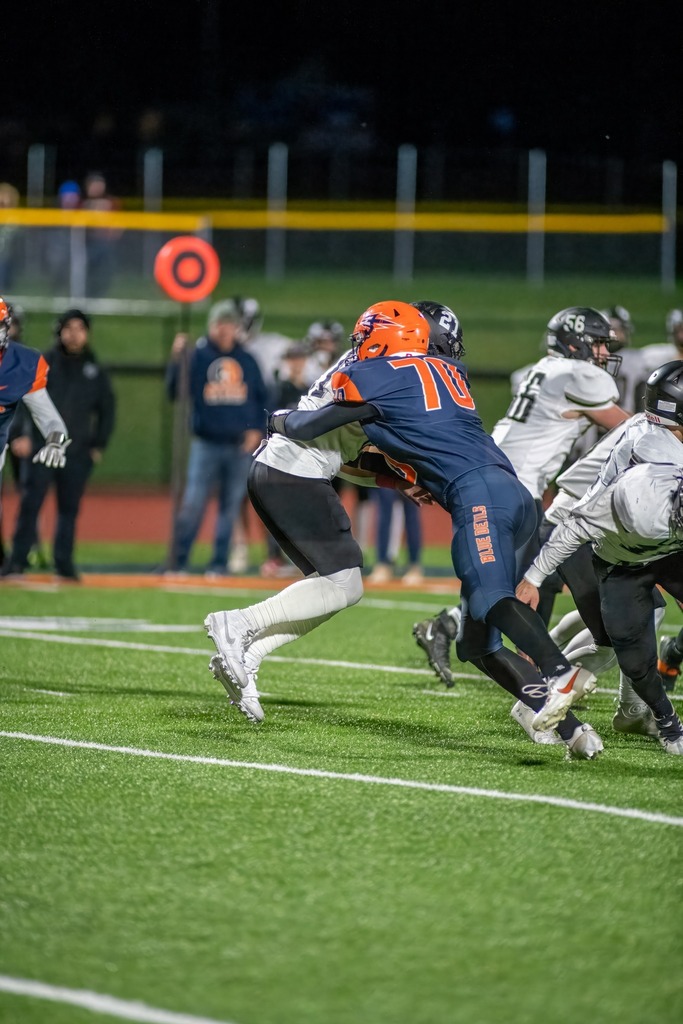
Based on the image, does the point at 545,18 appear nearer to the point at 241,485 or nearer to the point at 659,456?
the point at 241,485

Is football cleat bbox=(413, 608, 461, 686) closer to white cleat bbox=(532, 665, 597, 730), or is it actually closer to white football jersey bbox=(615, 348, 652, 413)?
white cleat bbox=(532, 665, 597, 730)

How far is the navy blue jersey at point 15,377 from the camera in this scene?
7.97 meters

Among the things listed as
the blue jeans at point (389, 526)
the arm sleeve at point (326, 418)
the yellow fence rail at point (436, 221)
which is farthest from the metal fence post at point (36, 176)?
the arm sleeve at point (326, 418)

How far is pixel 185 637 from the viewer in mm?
9852

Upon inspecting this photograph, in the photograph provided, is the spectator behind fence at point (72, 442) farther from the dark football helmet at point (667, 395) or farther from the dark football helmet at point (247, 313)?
the dark football helmet at point (667, 395)

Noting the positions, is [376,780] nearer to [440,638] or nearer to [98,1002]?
[98,1002]

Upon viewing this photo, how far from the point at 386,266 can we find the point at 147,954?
2633cm

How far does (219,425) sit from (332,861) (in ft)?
29.0

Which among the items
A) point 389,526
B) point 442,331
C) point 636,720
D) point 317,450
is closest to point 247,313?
point 389,526

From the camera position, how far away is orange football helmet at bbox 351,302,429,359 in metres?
6.67

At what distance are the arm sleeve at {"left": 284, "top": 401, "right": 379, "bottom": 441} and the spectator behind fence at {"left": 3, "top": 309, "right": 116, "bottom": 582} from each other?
6.57 m

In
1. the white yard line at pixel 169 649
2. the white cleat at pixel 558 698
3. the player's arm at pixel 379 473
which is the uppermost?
the player's arm at pixel 379 473

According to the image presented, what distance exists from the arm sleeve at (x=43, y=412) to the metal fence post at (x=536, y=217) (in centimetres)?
2118

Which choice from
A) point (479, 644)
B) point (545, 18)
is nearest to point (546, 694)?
point (479, 644)
